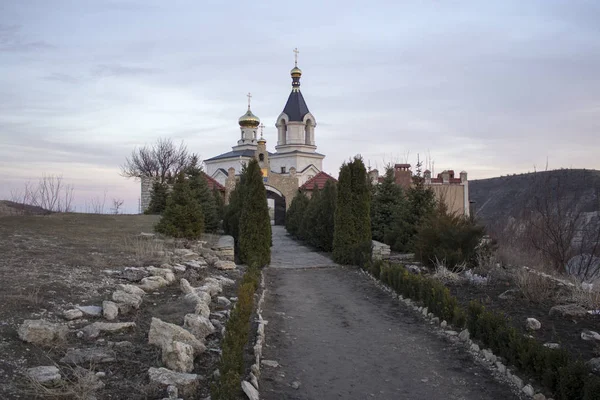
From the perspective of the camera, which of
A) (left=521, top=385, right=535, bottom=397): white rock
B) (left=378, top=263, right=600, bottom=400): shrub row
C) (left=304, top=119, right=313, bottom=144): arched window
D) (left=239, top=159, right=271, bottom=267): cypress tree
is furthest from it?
(left=304, top=119, right=313, bottom=144): arched window

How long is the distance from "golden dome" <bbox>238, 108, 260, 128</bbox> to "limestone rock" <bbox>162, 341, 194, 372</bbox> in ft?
157

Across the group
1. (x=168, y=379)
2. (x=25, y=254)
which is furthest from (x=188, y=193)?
(x=168, y=379)

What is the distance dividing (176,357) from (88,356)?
76 centimetres

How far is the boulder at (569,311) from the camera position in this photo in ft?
21.9

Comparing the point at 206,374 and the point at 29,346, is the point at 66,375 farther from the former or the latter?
the point at 206,374

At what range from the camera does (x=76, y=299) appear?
640cm

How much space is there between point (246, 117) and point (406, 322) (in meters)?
45.7

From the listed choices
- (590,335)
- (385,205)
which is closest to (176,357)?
(590,335)

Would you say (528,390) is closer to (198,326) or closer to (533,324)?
(533,324)

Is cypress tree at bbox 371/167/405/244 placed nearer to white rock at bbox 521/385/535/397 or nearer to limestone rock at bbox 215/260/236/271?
limestone rock at bbox 215/260/236/271

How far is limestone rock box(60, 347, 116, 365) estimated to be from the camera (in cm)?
442

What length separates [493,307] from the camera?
742cm

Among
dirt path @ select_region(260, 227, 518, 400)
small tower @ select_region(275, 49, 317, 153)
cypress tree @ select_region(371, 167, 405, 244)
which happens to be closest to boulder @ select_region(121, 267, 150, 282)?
dirt path @ select_region(260, 227, 518, 400)

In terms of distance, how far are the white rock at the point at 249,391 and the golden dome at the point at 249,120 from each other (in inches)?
1904
